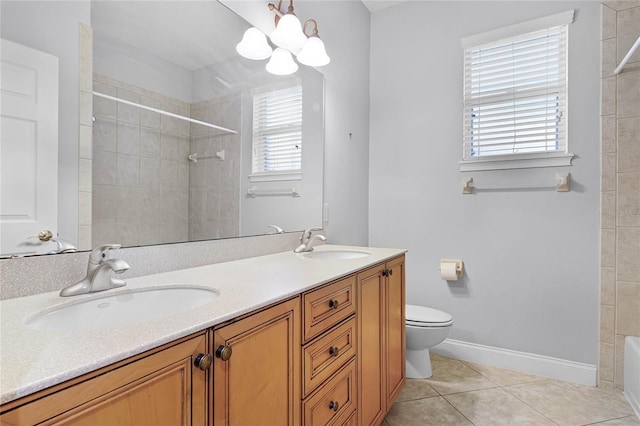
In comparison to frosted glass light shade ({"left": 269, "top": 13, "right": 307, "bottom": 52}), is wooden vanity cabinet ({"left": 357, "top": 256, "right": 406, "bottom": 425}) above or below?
below

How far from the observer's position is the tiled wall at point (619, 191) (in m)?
2.02

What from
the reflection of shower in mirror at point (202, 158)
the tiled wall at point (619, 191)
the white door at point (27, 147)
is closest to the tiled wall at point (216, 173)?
the reflection of shower in mirror at point (202, 158)

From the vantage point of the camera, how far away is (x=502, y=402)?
6.43 ft

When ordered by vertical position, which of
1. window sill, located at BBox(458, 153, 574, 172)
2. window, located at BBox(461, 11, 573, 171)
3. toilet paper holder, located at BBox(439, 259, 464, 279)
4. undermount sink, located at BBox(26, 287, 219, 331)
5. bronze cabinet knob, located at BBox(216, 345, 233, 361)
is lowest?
toilet paper holder, located at BBox(439, 259, 464, 279)

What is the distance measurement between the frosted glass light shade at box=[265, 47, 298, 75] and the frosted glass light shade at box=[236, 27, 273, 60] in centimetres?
7

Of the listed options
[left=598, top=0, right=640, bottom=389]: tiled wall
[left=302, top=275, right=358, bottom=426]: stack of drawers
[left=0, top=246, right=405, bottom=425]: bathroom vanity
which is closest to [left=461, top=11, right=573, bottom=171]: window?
[left=598, top=0, right=640, bottom=389]: tiled wall

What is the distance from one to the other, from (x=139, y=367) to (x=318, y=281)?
62 centimetres

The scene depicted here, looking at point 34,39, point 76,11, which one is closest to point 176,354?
point 34,39

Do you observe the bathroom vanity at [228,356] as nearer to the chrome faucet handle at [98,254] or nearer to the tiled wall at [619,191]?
the chrome faucet handle at [98,254]

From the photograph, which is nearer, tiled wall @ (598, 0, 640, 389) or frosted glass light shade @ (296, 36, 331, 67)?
frosted glass light shade @ (296, 36, 331, 67)

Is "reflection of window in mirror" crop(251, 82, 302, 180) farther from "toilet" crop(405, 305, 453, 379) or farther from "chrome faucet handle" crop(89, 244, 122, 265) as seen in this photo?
"toilet" crop(405, 305, 453, 379)

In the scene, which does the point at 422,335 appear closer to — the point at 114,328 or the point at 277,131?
the point at 277,131

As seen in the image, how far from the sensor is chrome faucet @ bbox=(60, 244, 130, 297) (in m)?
0.88

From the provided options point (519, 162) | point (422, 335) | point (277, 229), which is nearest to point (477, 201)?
point (519, 162)
